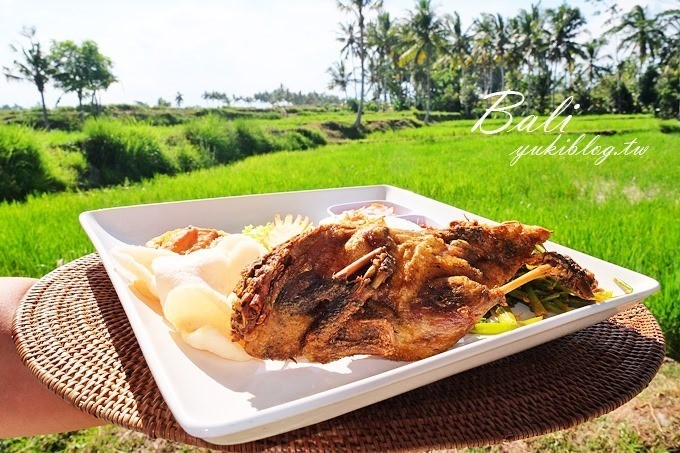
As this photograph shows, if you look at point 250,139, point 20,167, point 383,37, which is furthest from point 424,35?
point 20,167

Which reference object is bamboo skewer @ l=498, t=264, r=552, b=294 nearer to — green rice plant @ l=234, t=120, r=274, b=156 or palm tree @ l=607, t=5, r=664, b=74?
green rice plant @ l=234, t=120, r=274, b=156

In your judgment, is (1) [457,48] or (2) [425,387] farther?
(1) [457,48]

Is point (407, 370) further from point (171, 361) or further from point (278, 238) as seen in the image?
point (278, 238)

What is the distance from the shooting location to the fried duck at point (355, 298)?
1115 millimetres

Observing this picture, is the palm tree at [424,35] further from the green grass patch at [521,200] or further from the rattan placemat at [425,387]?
the rattan placemat at [425,387]

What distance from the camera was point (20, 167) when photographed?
11.7 metres

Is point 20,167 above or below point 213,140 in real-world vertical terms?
below

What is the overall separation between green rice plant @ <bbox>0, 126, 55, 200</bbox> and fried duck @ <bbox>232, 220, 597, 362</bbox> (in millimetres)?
12521

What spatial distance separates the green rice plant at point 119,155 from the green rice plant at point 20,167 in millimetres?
1637

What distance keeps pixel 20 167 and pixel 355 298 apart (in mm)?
13278

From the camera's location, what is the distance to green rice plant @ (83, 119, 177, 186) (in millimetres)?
13932

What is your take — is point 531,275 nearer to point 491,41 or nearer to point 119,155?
point 119,155

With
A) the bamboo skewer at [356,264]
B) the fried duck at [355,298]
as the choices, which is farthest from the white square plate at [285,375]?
the bamboo skewer at [356,264]

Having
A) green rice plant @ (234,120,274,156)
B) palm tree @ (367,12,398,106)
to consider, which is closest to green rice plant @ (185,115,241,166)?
green rice plant @ (234,120,274,156)
